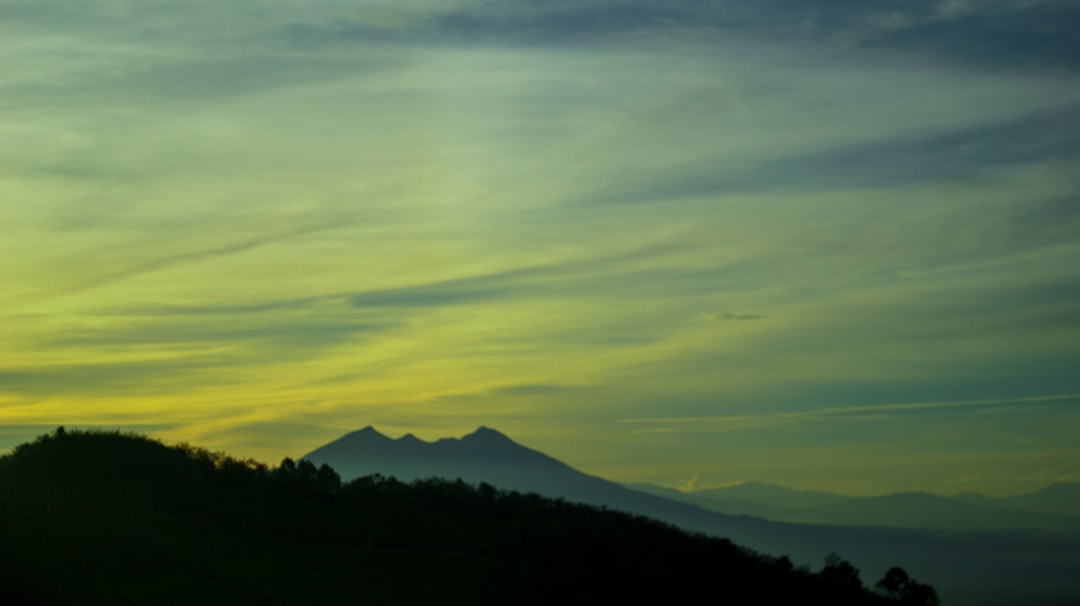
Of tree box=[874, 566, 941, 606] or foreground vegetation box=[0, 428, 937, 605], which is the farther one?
tree box=[874, 566, 941, 606]

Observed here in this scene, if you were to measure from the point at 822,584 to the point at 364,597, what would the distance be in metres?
63.1

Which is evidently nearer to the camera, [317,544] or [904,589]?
[317,544]

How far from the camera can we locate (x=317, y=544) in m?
115

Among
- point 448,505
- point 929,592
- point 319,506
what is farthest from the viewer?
point 929,592

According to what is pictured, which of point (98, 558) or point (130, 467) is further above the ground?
point (130, 467)

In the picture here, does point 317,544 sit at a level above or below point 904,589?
above

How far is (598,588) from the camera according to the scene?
342ft

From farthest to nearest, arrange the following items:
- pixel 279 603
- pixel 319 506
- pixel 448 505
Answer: pixel 448 505, pixel 319 506, pixel 279 603

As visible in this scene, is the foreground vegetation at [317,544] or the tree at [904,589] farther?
the tree at [904,589]

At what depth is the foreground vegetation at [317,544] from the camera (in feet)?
306

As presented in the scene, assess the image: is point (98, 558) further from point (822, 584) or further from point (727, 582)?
point (822, 584)

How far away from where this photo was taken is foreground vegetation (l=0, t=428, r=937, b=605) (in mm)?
93375

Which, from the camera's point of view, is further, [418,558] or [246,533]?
[246,533]

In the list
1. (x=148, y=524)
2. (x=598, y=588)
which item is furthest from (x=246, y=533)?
(x=598, y=588)
